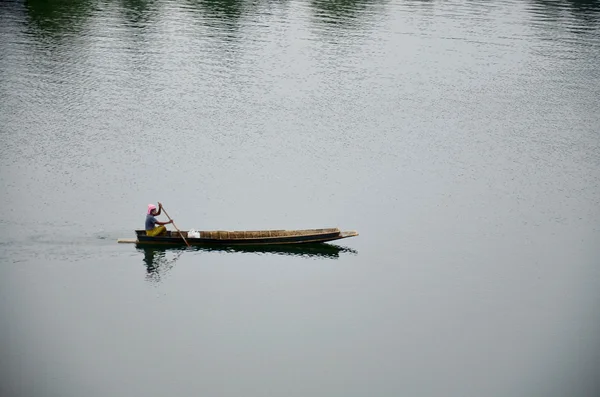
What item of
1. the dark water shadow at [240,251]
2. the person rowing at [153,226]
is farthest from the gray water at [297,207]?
the person rowing at [153,226]

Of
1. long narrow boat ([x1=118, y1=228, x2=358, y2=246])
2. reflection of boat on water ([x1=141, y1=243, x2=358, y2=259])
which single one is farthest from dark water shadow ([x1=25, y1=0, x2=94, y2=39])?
long narrow boat ([x1=118, y1=228, x2=358, y2=246])

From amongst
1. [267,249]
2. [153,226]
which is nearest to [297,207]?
[267,249]

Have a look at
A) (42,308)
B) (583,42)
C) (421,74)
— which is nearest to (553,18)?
(583,42)

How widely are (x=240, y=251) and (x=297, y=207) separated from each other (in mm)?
7259

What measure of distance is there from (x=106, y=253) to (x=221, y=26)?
53.7 metres

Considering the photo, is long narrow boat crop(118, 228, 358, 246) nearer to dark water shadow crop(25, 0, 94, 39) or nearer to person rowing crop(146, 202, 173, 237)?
person rowing crop(146, 202, 173, 237)

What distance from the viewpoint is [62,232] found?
137 ft

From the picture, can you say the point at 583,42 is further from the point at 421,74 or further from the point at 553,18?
the point at 421,74

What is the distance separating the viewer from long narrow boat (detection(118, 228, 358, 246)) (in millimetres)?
40406

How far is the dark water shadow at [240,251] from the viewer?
40.1 metres

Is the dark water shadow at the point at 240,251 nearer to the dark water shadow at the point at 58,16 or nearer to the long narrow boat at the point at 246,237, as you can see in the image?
the long narrow boat at the point at 246,237

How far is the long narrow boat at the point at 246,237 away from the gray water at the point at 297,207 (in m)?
0.70

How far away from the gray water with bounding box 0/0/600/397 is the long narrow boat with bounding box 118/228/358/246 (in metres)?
0.70

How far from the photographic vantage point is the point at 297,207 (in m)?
46.8
